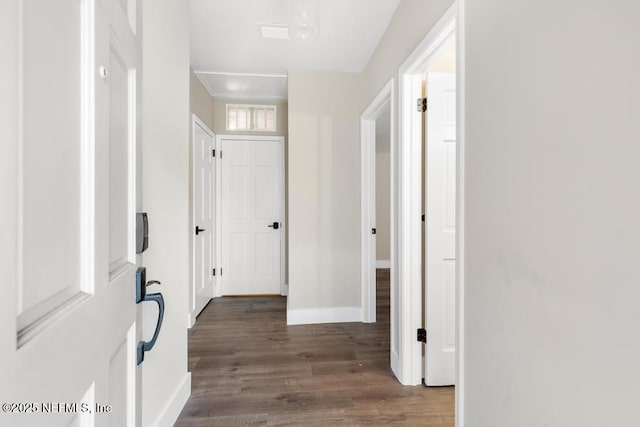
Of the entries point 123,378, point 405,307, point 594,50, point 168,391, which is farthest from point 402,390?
point 594,50

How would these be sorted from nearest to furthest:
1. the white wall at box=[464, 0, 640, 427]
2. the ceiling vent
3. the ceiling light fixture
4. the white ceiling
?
the white wall at box=[464, 0, 640, 427], the ceiling light fixture, the white ceiling, the ceiling vent

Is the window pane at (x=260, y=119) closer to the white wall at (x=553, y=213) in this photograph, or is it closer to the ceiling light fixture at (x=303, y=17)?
the ceiling light fixture at (x=303, y=17)

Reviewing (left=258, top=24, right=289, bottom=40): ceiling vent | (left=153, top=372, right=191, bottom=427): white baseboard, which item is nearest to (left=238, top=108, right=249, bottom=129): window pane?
(left=258, top=24, right=289, bottom=40): ceiling vent

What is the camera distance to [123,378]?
2.42 ft

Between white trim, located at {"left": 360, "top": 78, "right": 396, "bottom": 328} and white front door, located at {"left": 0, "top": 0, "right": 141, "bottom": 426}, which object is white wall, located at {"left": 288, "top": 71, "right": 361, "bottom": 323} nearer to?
white trim, located at {"left": 360, "top": 78, "right": 396, "bottom": 328}

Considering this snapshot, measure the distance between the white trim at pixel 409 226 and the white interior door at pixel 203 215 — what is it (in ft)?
7.05

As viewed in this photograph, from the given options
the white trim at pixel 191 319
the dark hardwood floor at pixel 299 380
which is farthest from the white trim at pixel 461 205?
the white trim at pixel 191 319

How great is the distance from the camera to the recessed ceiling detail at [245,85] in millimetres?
3168

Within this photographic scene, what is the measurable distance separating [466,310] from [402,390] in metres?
1.01

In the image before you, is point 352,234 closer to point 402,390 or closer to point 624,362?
point 402,390

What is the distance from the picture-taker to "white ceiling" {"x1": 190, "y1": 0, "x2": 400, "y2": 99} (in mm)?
2078

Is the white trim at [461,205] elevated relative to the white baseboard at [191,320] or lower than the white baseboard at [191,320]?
elevated

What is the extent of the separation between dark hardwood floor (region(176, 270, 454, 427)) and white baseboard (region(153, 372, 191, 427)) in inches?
1.6

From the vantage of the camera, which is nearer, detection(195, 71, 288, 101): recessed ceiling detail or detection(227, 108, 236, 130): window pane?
detection(195, 71, 288, 101): recessed ceiling detail
